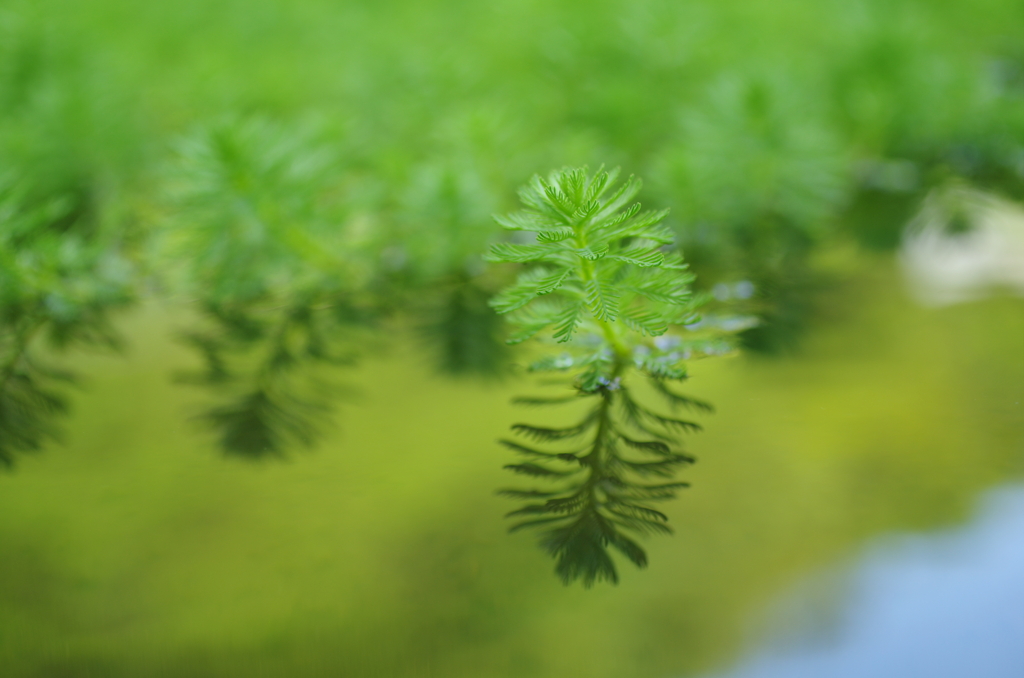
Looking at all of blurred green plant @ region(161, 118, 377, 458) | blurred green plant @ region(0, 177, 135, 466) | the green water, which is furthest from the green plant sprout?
blurred green plant @ region(0, 177, 135, 466)

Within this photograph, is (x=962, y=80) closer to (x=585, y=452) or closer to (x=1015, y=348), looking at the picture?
(x=1015, y=348)

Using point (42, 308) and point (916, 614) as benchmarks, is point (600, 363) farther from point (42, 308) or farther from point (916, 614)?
point (42, 308)

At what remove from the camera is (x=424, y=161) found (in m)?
0.82

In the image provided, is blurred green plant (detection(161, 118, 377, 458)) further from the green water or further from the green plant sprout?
the green plant sprout

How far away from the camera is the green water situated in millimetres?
340

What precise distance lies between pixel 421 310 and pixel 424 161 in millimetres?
241

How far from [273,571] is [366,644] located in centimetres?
7

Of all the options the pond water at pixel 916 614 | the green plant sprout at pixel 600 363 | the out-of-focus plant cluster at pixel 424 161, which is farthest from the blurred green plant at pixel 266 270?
the pond water at pixel 916 614

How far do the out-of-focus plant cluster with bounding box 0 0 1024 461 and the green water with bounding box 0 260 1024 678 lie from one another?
0.15ft

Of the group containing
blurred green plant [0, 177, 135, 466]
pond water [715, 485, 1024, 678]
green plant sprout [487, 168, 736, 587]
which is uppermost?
blurred green plant [0, 177, 135, 466]

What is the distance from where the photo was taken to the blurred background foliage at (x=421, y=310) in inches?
14.2

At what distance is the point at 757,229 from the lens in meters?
0.72

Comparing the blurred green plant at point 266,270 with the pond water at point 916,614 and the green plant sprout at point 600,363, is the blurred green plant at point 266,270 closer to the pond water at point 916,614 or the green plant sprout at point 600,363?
the green plant sprout at point 600,363

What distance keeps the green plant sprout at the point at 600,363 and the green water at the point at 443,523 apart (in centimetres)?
2
